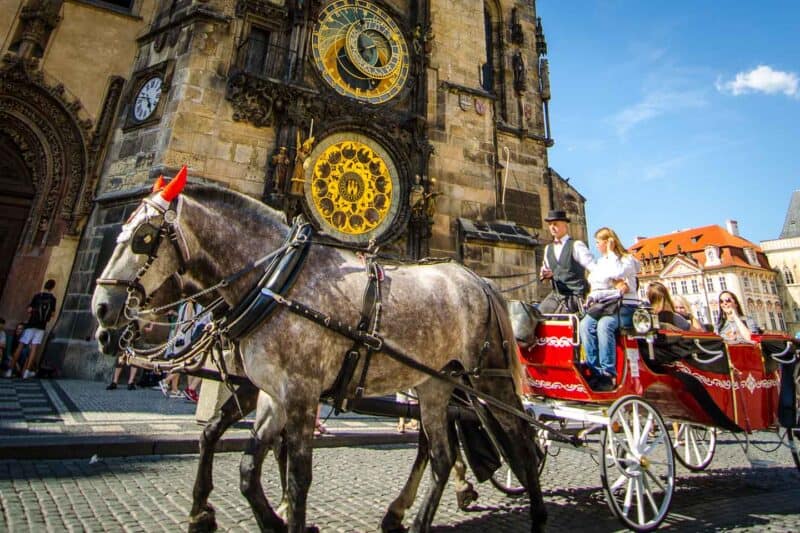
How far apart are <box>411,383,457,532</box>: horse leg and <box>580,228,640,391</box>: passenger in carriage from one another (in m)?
1.45

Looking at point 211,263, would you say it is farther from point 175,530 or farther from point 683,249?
point 683,249

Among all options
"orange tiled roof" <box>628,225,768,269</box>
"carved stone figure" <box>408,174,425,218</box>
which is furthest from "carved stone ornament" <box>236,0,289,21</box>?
"orange tiled roof" <box>628,225,768,269</box>

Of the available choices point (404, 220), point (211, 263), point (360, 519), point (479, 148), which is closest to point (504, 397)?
point (360, 519)

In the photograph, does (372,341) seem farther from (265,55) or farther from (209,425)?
(265,55)

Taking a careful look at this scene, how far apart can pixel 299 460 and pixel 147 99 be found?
1078cm

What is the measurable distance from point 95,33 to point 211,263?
11982 millimetres

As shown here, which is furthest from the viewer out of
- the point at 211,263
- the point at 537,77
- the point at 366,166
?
the point at 537,77

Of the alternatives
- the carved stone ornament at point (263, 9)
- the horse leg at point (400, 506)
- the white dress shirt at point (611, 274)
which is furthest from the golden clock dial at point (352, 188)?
the horse leg at point (400, 506)

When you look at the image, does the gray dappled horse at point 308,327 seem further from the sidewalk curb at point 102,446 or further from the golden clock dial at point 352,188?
the golden clock dial at point 352,188

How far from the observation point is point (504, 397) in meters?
3.17

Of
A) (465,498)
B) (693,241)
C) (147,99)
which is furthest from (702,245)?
(465,498)

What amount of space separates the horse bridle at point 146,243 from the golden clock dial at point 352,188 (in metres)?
7.53

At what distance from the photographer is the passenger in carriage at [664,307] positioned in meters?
5.29

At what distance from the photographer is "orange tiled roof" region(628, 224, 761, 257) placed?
154 ft
